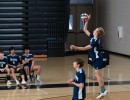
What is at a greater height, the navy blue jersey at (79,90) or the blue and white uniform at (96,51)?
the blue and white uniform at (96,51)

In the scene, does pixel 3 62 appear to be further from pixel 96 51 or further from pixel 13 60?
pixel 96 51

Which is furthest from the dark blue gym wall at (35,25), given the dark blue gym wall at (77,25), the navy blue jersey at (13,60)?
the navy blue jersey at (13,60)

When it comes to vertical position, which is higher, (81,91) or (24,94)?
(81,91)

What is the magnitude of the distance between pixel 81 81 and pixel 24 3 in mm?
15268

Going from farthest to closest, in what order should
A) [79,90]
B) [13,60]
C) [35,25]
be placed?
[35,25] → [13,60] → [79,90]

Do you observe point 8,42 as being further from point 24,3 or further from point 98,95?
point 98,95

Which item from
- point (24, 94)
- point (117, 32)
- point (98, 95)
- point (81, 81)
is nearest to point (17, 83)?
point (24, 94)

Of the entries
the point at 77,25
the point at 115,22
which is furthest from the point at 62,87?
the point at 77,25

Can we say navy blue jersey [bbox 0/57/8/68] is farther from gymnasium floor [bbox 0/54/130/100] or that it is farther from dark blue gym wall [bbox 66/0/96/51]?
dark blue gym wall [bbox 66/0/96/51]

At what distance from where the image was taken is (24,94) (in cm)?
1085

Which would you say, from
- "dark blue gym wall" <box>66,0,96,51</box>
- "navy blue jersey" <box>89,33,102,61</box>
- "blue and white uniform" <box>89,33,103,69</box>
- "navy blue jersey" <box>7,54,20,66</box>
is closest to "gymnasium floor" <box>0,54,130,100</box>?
"navy blue jersey" <box>7,54,20,66</box>

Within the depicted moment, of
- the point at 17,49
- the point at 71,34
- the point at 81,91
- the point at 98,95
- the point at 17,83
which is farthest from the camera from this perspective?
the point at 71,34

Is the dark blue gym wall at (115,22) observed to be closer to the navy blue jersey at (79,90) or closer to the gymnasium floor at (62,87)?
the gymnasium floor at (62,87)

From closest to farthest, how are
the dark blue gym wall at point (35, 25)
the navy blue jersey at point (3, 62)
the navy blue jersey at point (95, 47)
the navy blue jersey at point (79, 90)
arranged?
the navy blue jersey at point (79, 90) < the navy blue jersey at point (95, 47) < the navy blue jersey at point (3, 62) < the dark blue gym wall at point (35, 25)
